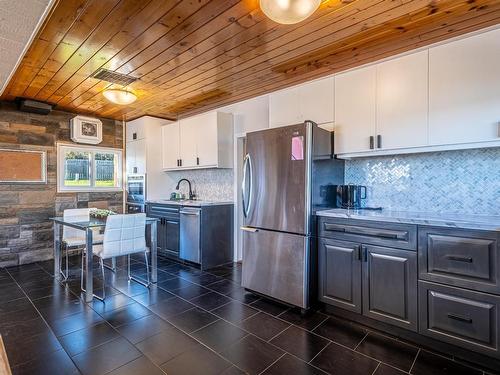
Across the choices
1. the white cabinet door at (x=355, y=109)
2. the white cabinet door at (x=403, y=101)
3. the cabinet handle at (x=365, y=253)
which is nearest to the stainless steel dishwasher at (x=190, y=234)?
the white cabinet door at (x=355, y=109)

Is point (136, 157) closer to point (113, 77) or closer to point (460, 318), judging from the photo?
point (113, 77)

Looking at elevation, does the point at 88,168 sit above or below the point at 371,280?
above

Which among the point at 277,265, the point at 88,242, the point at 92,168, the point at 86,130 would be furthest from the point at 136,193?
the point at 277,265

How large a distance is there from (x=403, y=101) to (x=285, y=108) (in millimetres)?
1206

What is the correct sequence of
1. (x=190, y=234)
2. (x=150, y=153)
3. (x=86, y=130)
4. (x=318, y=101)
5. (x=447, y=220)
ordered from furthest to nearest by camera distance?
(x=150, y=153)
(x=86, y=130)
(x=190, y=234)
(x=318, y=101)
(x=447, y=220)

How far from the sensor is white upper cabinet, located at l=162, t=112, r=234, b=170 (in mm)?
4098

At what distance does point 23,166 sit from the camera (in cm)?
414

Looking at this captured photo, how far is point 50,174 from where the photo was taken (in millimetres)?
4418

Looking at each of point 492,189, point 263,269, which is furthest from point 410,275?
point 263,269

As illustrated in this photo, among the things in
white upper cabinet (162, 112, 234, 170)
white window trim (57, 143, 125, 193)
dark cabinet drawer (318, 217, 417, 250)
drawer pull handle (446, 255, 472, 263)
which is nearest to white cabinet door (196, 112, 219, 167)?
white upper cabinet (162, 112, 234, 170)

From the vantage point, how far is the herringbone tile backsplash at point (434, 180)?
2.27 meters

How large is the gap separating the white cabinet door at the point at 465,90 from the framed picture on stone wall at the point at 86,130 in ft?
15.7

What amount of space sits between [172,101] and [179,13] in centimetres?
232

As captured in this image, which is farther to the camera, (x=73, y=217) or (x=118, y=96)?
(x=73, y=217)
